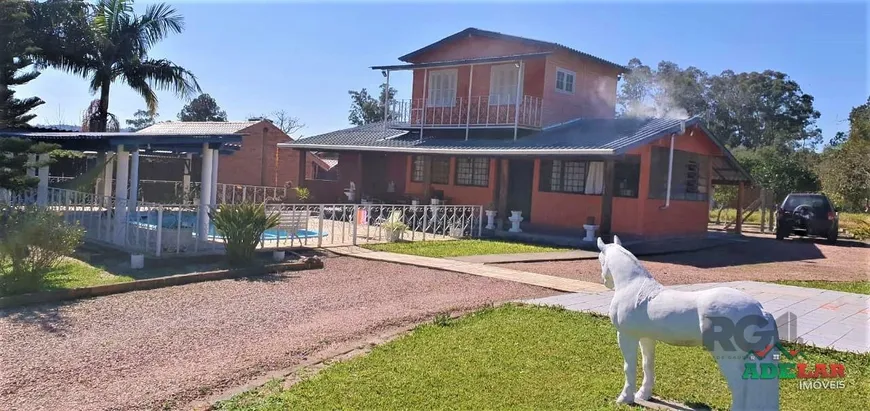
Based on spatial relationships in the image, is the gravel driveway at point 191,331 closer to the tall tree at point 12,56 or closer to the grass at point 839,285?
the grass at point 839,285

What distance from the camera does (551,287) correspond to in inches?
387

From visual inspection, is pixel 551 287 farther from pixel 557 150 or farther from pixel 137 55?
pixel 137 55

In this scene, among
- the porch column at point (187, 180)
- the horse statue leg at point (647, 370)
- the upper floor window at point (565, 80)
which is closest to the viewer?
the horse statue leg at point (647, 370)

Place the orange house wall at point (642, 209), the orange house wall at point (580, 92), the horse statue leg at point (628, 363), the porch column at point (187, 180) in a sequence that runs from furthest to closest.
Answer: the orange house wall at point (580, 92)
the porch column at point (187, 180)
the orange house wall at point (642, 209)
the horse statue leg at point (628, 363)

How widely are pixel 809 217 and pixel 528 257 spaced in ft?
38.5

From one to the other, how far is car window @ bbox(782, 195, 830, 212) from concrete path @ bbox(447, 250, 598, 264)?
9597 millimetres

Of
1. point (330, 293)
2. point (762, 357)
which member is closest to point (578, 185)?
point (330, 293)

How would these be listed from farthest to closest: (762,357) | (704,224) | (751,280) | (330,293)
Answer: (704,224) < (751,280) < (330,293) < (762,357)

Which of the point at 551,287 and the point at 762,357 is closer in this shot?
the point at 762,357

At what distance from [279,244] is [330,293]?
4596mm

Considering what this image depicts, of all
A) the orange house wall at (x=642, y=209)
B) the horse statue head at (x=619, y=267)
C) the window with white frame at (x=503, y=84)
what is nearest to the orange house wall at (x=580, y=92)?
the window with white frame at (x=503, y=84)

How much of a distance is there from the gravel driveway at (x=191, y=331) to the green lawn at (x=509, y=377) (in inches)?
28.5

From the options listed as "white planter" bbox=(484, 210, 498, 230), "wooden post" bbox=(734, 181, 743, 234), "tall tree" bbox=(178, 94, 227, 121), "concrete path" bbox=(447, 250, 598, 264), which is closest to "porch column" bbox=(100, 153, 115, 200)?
"concrete path" bbox=(447, 250, 598, 264)

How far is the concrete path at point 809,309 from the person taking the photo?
677 centimetres
